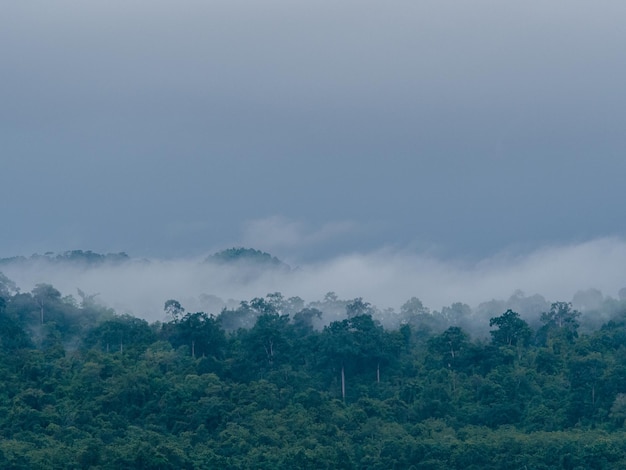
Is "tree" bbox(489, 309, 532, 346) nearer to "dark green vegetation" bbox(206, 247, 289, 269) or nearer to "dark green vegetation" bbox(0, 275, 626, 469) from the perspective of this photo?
"dark green vegetation" bbox(0, 275, 626, 469)

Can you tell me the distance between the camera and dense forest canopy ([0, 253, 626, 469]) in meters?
44.2

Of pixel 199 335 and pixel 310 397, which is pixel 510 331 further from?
pixel 199 335

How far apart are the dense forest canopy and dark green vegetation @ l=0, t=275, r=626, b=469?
69 mm

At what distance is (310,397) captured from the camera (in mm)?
50188

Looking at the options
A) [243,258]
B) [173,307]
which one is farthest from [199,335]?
[243,258]

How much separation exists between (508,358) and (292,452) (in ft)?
45.8

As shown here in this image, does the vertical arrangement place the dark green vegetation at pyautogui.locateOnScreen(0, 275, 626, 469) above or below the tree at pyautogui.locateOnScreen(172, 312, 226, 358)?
below

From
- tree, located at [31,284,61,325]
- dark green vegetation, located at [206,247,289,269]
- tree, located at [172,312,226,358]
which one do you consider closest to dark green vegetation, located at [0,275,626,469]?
tree, located at [172,312,226,358]

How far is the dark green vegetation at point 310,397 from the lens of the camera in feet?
145

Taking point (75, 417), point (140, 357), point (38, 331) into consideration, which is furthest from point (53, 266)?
point (75, 417)

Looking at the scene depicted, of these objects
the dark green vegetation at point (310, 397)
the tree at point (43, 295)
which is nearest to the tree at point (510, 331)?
the dark green vegetation at point (310, 397)

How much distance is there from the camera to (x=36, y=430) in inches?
1873

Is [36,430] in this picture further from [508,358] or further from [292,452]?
[508,358]

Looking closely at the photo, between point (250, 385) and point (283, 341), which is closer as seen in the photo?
point (250, 385)
